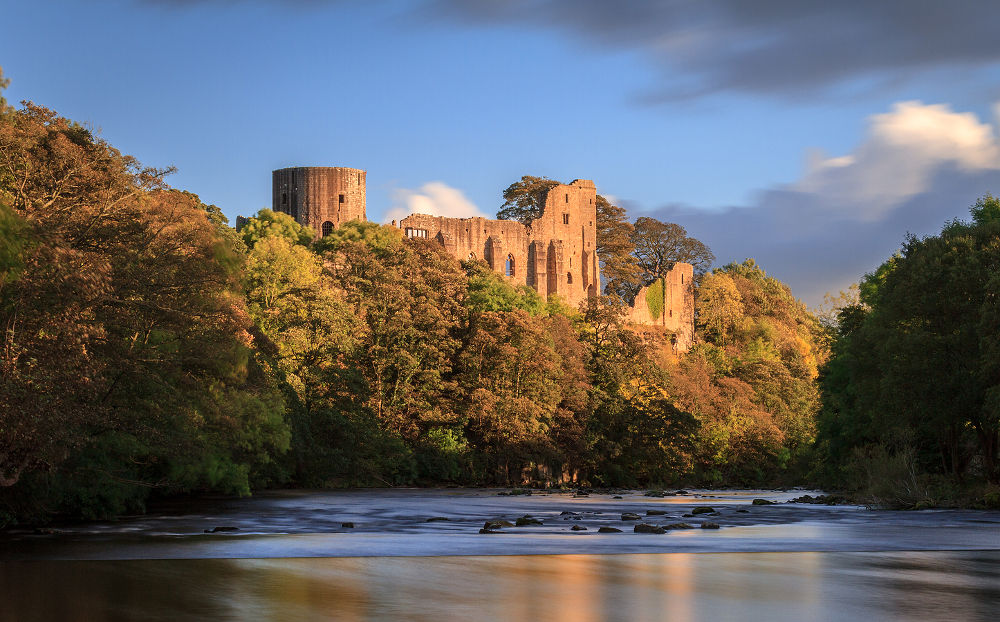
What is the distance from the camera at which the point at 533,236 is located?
9906cm

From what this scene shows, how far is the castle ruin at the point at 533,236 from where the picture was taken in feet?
292

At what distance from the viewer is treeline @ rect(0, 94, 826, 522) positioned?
912 inches

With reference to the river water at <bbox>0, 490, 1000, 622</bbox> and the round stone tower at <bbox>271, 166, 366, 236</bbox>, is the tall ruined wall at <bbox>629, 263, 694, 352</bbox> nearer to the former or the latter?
the round stone tower at <bbox>271, 166, 366, 236</bbox>

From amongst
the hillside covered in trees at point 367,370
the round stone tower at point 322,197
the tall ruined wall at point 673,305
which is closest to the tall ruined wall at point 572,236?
the tall ruined wall at point 673,305

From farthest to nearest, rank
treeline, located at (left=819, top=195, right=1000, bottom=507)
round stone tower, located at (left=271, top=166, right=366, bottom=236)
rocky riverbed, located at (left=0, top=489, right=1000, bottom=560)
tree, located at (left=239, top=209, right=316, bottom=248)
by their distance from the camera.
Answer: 1. round stone tower, located at (left=271, top=166, right=366, bottom=236)
2. tree, located at (left=239, top=209, right=316, bottom=248)
3. treeline, located at (left=819, top=195, right=1000, bottom=507)
4. rocky riverbed, located at (left=0, top=489, right=1000, bottom=560)

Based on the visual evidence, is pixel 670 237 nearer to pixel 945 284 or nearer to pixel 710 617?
pixel 945 284

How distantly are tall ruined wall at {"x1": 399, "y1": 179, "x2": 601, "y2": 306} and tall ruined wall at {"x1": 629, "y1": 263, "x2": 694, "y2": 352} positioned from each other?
4628mm

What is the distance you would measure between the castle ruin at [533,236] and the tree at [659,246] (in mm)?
5874

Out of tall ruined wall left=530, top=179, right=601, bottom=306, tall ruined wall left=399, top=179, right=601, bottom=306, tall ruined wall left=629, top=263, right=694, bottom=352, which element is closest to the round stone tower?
tall ruined wall left=399, top=179, right=601, bottom=306

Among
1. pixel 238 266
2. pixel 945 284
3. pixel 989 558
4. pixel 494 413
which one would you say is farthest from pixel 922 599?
pixel 494 413

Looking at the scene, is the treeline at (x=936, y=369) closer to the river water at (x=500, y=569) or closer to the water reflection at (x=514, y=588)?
the river water at (x=500, y=569)

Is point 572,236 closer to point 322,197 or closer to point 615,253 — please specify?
point 615,253

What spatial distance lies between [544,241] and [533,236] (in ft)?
3.95

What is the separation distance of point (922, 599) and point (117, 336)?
19.3 meters
